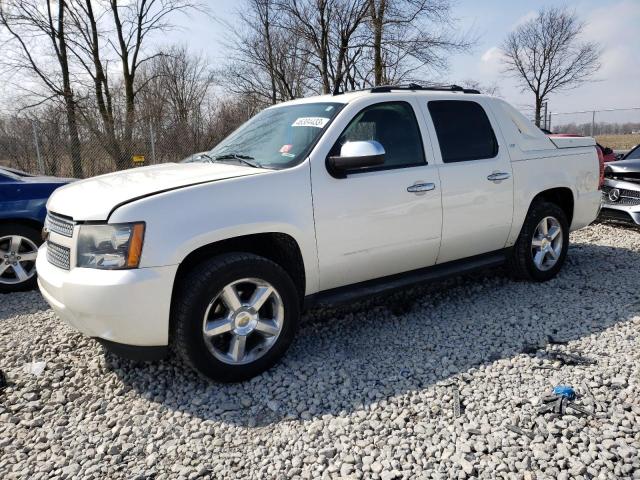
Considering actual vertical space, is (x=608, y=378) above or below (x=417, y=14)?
below

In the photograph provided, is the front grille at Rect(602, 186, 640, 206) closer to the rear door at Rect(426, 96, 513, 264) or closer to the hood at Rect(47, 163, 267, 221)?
the rear door at Rect(426, 96, 513, 264)

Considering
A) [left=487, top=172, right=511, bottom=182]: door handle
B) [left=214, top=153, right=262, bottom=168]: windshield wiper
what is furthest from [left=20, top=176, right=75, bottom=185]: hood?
[left=487, top=172, right=511, bottom=182]: door handle

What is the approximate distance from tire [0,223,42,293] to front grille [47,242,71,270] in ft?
7.19

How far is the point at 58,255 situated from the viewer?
10.0 ft

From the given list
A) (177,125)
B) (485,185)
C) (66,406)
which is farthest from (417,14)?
(66,406)

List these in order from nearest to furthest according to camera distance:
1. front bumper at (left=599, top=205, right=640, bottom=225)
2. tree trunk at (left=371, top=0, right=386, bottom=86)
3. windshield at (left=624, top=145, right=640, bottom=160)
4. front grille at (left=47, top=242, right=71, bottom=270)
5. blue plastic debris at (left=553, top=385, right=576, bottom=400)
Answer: blue plastic debris at (left=553, top=385, right=576, bottom=400), front grille at (left=47, top=242, right=71, bottom=270), front bumper at (left=599, top=205, right=640, bottom=225), windshield at (left=624, top=145, right=640, bottom=160), tree trunk at (left=371, top=0, right=386, bottom=86)

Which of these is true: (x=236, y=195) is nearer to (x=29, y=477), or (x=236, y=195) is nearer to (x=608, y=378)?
(x=29, y=477)

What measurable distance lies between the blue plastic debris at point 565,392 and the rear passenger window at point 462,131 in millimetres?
1881

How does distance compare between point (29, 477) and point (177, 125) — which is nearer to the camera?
point (29, 477)

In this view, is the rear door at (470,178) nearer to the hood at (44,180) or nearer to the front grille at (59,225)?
the front grille at (59,225)

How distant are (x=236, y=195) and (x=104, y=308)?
1.00 m

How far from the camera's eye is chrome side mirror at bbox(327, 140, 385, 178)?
316 cm

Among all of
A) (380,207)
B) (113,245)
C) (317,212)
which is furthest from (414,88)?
(113,245)

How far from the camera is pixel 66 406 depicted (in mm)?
2938
